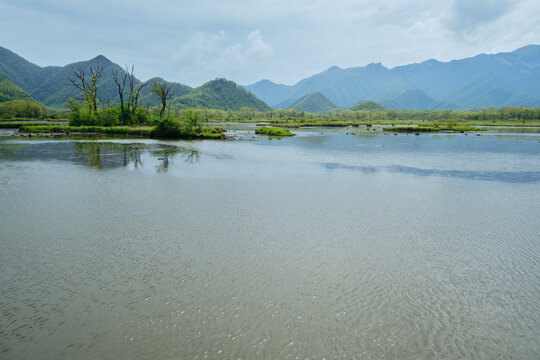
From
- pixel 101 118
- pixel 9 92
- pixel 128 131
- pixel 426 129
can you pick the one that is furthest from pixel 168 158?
pixel 9 92

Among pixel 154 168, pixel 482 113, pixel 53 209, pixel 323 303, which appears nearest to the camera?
pixel 323 303

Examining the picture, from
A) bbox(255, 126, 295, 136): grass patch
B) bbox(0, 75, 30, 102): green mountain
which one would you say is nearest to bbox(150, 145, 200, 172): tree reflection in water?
bbox(255, 126, 295, 136): grass patch

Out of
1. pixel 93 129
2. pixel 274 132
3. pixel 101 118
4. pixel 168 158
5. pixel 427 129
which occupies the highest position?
pixel 101 118

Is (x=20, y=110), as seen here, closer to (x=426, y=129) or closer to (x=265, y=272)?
(x=426, y=129)

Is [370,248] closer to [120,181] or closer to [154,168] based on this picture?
[120,181]

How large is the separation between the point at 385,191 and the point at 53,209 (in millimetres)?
16675

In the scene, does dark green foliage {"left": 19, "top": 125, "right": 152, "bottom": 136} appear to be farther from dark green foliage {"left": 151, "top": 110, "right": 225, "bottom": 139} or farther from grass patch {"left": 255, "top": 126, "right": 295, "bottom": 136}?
grass patch {"left": 255, "top": 126, "right": 295, "bottom": 136}

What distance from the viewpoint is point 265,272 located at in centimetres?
867

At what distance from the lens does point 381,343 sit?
20.0ft

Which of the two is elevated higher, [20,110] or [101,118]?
[20,110]

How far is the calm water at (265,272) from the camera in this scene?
6.07 m

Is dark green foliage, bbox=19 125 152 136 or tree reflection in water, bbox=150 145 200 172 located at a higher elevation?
dark green foliage, bbox=19 125 152 136

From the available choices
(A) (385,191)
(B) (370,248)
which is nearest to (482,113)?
(A) (385,191)

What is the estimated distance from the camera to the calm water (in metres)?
6.07
